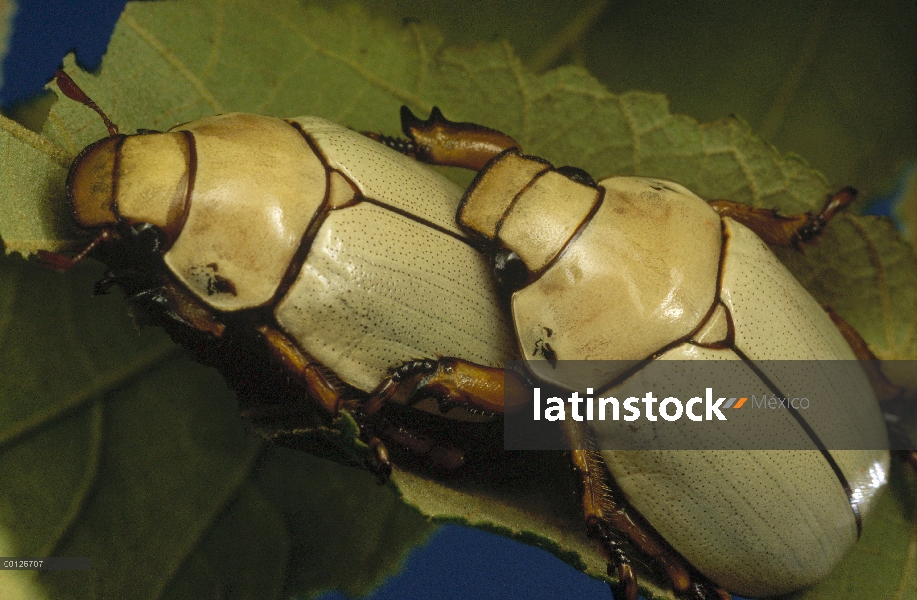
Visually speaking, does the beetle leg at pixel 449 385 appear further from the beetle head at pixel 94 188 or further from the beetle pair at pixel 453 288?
the beetle head at pixel 94 188

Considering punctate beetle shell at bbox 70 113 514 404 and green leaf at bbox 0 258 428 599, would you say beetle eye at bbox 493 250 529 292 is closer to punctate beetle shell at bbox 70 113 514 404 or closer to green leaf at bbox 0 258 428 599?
punctate beetle shell at bbox 70 113 514 404

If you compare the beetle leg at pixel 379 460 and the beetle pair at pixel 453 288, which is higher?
the beetle pair at pixel 453 288

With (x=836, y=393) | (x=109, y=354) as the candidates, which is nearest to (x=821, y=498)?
(x=836, y=393)

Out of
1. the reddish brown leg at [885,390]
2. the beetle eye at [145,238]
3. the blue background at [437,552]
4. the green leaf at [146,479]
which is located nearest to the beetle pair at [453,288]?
the beetle eye at [145,238]

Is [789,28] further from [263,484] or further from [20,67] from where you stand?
[20,67]

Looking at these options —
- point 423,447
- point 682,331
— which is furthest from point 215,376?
point 682,331

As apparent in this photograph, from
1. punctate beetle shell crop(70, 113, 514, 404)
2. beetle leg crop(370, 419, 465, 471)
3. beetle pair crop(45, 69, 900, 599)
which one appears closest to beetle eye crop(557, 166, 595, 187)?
beetle pair crop(45, 69, 900, 599)
